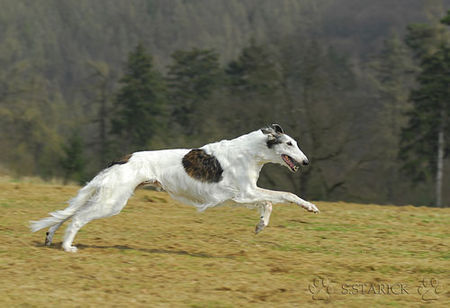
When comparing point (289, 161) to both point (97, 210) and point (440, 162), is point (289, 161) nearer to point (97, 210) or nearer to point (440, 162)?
point (97, 210)

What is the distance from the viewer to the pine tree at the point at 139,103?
49.9 m

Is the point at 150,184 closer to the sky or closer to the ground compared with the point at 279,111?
closer to the ground

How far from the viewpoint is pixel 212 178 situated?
8.84m

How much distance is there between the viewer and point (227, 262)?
8.37 metres

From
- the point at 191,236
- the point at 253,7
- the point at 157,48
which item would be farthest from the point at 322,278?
the point at 253,7

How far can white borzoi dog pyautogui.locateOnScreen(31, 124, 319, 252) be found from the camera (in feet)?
27.9

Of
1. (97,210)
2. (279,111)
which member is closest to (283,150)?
(97,210)

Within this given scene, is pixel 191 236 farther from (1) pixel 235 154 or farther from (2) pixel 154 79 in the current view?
(2) pixel 154 79

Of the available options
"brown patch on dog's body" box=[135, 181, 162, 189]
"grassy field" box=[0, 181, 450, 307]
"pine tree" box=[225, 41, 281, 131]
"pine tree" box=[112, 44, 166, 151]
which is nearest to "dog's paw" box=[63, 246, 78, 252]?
"grassy field" box=[0, 181, 450, 307]

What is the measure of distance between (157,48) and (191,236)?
101549 mm

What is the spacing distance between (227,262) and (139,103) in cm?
4338

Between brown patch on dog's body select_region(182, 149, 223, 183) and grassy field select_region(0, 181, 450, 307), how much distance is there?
1161mm

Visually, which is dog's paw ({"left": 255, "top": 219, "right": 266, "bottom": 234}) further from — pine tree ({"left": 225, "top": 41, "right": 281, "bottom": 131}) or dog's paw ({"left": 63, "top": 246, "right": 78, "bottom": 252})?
pine tree ({"left": 225, "top": 41, "right": 281, "bottom": 131})

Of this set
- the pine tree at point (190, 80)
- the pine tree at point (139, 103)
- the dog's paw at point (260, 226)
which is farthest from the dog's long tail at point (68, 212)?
the pine tree at point (190, 80)
